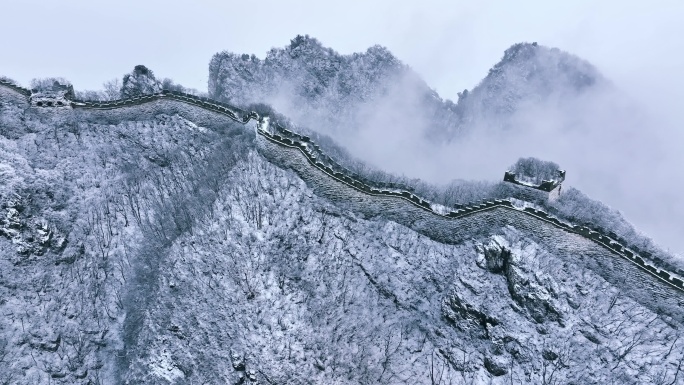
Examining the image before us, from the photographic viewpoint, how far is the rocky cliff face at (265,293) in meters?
37.2

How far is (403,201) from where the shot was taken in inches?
1773

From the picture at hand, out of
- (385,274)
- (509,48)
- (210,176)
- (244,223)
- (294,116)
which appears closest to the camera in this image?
(385,274)

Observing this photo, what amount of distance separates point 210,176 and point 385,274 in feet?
76.2

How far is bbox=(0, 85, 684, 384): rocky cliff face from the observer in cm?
3716

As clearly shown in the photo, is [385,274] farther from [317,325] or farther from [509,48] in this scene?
[509,48]

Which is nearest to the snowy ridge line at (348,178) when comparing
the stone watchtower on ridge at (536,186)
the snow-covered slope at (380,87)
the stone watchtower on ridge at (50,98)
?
the stone watchtower on ridge at (50,98)

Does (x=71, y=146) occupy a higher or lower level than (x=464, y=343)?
higher

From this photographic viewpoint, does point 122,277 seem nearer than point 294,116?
Yes

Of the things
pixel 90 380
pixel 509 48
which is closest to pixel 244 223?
pixel 90 380

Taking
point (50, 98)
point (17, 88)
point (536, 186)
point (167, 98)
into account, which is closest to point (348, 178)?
point (536, 186)

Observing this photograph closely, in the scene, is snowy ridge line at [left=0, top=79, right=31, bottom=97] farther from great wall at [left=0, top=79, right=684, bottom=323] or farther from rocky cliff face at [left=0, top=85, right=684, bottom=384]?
rocky cliff face at [left=0, top=85, right=684, bottom=384]

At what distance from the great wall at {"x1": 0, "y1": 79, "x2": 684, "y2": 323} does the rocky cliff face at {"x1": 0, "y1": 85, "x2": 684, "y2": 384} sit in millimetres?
923

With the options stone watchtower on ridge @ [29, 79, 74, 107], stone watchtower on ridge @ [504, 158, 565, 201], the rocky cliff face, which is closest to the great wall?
stone watchtower on ridge @ [29, 79, 74, 107]

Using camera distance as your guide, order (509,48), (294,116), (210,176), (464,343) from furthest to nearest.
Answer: (509,48) → (294,116) → (210,176) → (464,343)
